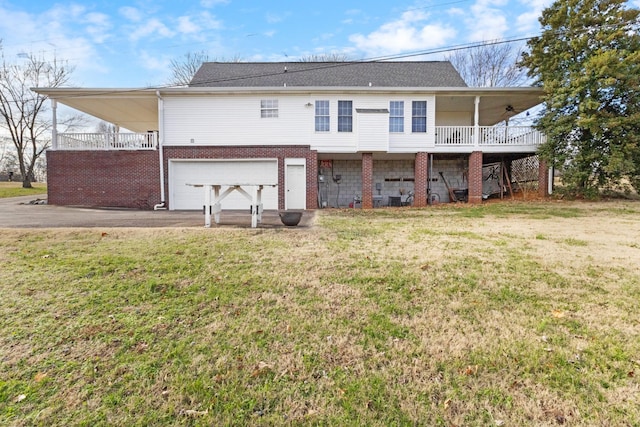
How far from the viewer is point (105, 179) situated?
14211 mm

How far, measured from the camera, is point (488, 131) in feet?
49.6

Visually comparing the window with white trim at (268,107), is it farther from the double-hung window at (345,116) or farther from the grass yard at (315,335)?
the grass yard at (315,335)

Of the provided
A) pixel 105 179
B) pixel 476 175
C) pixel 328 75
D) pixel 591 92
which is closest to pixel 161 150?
pixel 105 179

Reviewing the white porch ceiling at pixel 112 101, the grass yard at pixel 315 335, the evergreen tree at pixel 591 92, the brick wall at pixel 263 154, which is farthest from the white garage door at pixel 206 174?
the evergreen tree at pixel 591 92

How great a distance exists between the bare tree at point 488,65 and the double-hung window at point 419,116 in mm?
17932

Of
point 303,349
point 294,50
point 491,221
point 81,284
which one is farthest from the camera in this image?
point 294,50

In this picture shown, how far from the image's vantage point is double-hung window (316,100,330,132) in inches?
567

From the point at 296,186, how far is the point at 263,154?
6.19 feet

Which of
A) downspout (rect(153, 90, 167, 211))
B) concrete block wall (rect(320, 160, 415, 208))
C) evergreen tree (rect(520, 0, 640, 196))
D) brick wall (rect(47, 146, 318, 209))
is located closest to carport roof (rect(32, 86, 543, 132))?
downspout (rect(153, 90, 167, 211))

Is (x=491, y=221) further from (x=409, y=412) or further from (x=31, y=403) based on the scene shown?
(x=31, y=403)

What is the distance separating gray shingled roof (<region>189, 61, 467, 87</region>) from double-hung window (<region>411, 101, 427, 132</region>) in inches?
75.1

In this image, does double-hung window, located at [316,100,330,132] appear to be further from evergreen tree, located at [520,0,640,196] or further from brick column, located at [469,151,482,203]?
evergreen tree, located at [520,0,640,196]

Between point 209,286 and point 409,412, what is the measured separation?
8.95 feet

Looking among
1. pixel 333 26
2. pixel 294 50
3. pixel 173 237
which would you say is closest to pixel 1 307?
pixel 173 237
